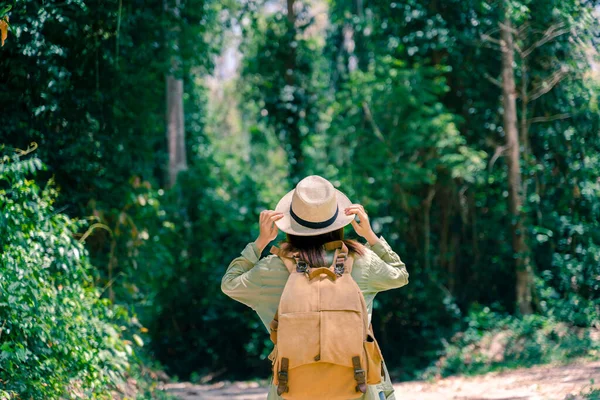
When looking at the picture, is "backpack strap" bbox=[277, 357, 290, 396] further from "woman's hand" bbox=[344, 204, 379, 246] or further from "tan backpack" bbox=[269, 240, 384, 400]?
"woman's hand" bbox=[344, 204, 379, 246]

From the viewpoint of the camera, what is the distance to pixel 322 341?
3.24 meters

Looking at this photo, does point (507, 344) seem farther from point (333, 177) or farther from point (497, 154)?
point (333, 177)

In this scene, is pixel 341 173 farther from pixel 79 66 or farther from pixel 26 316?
pixel 26 316

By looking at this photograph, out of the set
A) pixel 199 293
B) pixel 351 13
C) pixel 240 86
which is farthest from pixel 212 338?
pixel 240 86

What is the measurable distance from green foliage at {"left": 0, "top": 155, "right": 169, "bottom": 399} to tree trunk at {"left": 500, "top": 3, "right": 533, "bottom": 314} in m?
6.59

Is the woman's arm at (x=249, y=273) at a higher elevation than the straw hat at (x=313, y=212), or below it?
below

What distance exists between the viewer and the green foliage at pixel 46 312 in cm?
549

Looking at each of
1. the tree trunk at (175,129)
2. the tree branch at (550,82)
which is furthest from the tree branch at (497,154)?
the tree trunk at (175,129)

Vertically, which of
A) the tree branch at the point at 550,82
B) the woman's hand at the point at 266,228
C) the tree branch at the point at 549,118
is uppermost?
the tree branch at the point at 550,82

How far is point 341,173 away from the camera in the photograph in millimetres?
13359

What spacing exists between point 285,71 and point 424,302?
593 centimetres

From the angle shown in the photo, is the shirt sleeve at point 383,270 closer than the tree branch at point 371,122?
Yes

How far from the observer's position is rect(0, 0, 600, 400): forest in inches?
310

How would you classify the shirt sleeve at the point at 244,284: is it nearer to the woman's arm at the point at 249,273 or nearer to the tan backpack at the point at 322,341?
the woman's arm at the point at 249,273
